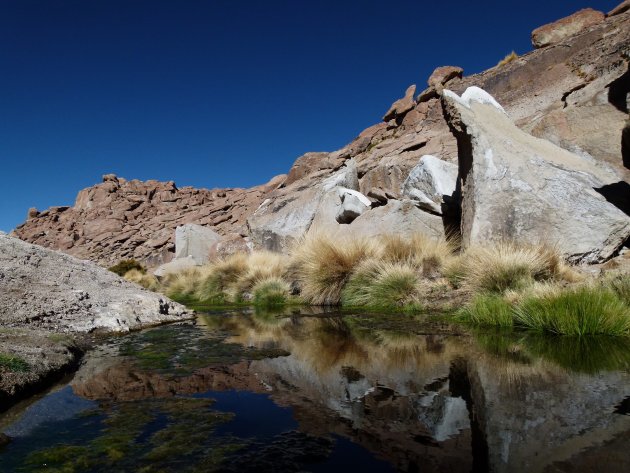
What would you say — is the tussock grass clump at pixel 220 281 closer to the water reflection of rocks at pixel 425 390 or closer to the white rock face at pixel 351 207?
the white rock face at pixel 351 207

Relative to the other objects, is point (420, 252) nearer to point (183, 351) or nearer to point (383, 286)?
point (383, 286)

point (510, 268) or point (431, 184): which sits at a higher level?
point (431, 184)

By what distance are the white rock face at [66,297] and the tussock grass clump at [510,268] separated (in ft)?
17.8

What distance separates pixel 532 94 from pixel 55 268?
22.3 meters

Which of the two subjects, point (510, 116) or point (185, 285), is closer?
point (185, 285)

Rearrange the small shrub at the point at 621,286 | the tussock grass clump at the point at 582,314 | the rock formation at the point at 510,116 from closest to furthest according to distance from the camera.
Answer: the tussock grass clump at the point at 582,314 → the small shrub at the point at 621,286 → the rock formation at the point at 510,116

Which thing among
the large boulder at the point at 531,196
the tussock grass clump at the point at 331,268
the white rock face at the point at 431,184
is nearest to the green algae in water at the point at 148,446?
the tussock grass clump at the point at 331,268

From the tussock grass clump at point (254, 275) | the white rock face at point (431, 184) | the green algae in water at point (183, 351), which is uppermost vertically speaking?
the white rock face at point (431, 184)

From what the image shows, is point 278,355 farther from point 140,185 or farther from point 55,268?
point 140,185

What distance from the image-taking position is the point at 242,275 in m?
13.8

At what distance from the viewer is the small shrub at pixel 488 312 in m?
5.58

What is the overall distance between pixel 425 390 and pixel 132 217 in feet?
218

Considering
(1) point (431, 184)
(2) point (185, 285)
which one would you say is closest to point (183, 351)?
(1) point (431, 184)

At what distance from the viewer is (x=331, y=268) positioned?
32.9 ft
